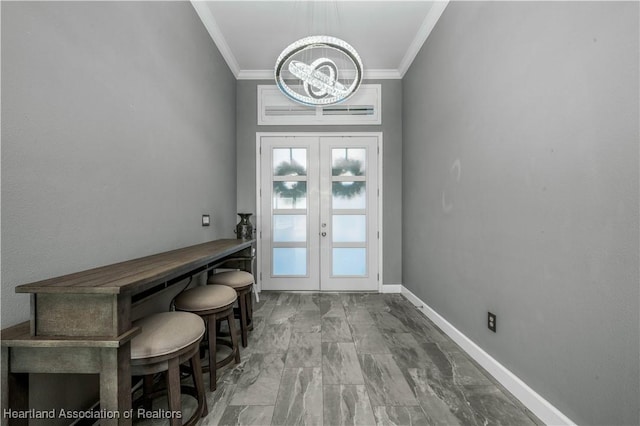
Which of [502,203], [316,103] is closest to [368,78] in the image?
[316,103]

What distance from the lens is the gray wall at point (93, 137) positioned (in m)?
1.06

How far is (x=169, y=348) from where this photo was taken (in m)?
1.17

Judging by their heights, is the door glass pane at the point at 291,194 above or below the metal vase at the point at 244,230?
above

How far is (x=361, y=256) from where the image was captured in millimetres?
3871

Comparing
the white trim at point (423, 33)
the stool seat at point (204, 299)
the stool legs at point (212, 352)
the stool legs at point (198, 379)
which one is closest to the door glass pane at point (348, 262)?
the stool seat at point (204, 299)

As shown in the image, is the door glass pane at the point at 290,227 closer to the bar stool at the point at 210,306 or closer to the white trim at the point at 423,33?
the bar stool at the point at 210,306

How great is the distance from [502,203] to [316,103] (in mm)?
1951

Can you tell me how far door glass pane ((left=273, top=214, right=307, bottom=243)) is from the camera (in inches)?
152

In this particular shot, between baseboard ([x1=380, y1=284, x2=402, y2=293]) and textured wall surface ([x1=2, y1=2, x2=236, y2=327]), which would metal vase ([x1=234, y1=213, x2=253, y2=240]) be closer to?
textured wall surface ([x1=2, y1=2, x2=236, y2=327])

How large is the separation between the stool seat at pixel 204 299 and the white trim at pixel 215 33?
8.82 feet

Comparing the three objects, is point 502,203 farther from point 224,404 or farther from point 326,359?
point 224,404

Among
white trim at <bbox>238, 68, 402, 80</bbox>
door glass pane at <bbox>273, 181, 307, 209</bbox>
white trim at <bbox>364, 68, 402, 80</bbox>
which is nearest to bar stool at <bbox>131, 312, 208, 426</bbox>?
door glass pane at <bbox>273, 181, 307, 209</bbox>

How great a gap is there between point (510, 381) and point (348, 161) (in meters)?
3.00

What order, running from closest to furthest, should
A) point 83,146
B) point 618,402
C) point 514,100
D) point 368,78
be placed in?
point 618,402, point 83,146, point 514,100, point 368,78
